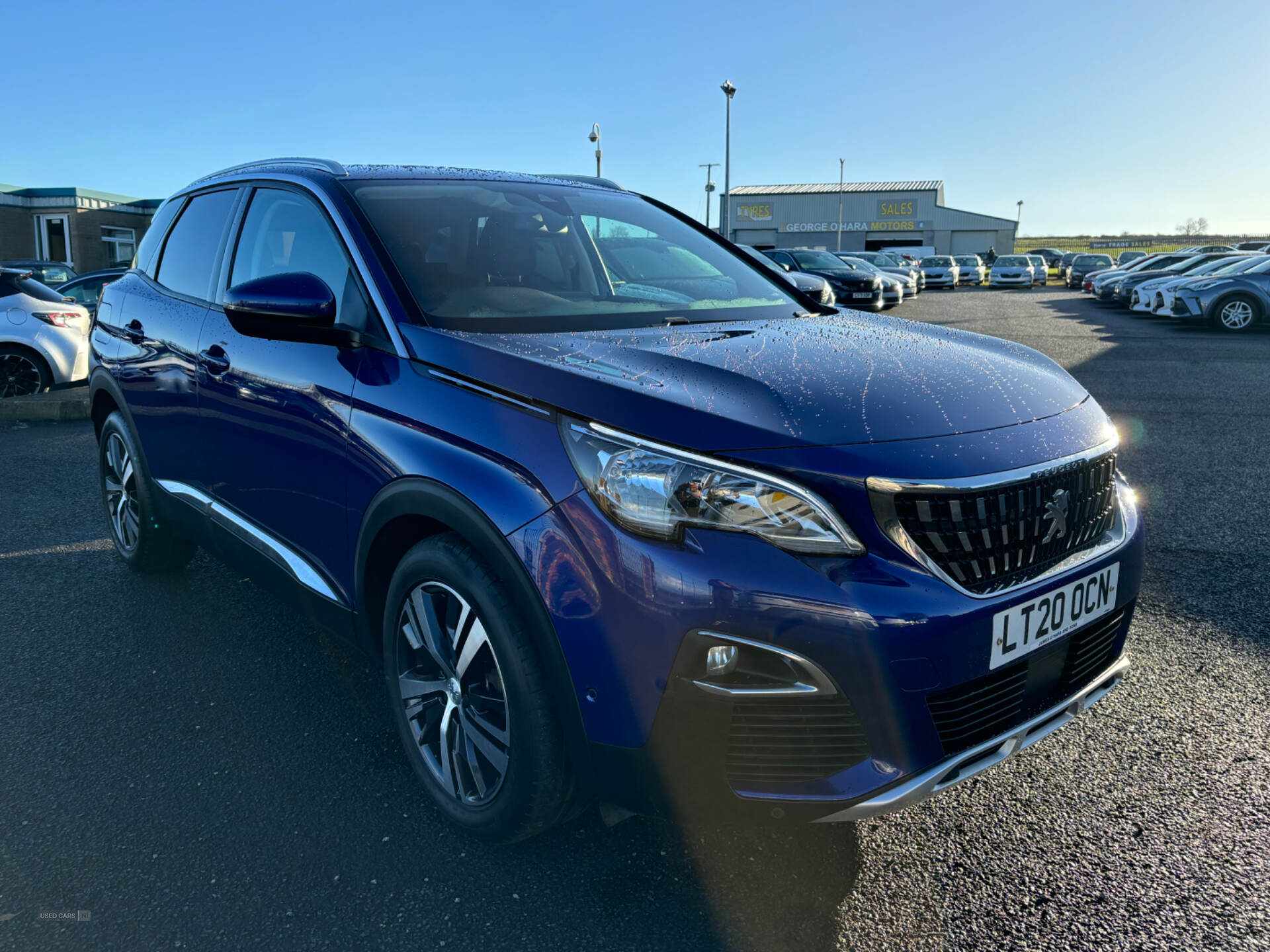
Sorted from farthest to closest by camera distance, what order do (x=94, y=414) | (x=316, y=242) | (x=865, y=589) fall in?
1. (x=94, y=414)
2. (x=316, y=242)
3. (x=865, y=589)

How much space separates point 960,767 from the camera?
195cm

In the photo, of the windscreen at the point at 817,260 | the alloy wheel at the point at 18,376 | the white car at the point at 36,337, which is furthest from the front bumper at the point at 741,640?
the windscreen at the point at 817,260

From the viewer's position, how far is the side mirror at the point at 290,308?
8.34 feet

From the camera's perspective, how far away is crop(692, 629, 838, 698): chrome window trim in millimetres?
1805

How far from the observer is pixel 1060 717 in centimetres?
218

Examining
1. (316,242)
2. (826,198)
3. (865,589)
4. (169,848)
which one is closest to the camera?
(865,589)

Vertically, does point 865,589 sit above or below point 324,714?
above

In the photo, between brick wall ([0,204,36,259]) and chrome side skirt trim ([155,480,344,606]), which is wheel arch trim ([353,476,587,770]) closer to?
chrome side skirt trim ([155,480,344,606])

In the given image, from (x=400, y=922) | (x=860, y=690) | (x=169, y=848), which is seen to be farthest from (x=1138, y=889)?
(x=169, y=848)

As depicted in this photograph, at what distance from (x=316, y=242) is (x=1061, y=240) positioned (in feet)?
514

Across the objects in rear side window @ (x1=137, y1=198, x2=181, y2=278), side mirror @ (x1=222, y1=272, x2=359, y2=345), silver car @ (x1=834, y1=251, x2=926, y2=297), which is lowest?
side mirror @ (x1=222, y1=272, x2=359, y2=345)

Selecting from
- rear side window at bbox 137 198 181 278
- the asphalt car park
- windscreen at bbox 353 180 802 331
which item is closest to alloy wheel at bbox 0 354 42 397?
rear side window at bbox 137 198 181 278

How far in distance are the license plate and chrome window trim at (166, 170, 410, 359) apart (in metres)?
1.58

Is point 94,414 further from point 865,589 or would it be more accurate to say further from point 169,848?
point 865,589
